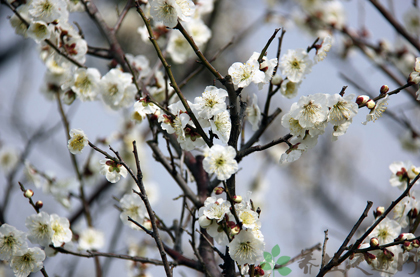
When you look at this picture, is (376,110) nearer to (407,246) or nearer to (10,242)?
(407,246)

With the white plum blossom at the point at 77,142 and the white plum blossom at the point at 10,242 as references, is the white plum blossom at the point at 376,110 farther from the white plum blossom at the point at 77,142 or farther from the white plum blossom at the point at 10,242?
the white plum blossom at the point at 10,242

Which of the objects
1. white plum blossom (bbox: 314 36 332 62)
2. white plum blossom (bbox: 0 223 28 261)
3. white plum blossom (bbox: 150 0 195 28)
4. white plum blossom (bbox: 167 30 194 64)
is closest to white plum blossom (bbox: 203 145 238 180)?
white plum blossom (bbox: 150 0 195 28)

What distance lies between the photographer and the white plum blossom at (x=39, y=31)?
1622 mm

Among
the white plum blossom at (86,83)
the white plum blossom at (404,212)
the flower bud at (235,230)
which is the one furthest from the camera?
the white plum blossom at (86,83)

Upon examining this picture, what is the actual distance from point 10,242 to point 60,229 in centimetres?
19

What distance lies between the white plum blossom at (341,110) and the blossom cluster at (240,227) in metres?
0.40

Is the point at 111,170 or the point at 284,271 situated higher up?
the point at 111,170

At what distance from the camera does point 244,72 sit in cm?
124

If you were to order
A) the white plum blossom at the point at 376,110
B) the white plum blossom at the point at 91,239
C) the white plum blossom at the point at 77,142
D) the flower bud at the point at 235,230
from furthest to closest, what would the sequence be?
the white plum blossom at the point at 91,239, the white plum blossom at the point at 77,142, the white plum blossom at the point at 376,110, the flower bud at the point at 235,230

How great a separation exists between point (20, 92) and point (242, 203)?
123 inches

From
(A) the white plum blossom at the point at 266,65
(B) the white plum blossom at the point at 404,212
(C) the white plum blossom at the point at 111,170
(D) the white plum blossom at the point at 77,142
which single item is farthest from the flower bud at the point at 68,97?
(B) the white plum blossom at the point at 404,212

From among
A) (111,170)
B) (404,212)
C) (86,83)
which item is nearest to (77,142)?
(111,170)

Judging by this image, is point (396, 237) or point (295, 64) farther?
point (295, 64)

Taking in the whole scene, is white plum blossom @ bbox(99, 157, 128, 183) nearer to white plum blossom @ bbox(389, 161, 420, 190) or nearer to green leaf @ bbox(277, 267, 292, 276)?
green leaf @ bbox(277, 267, 292, 276)
